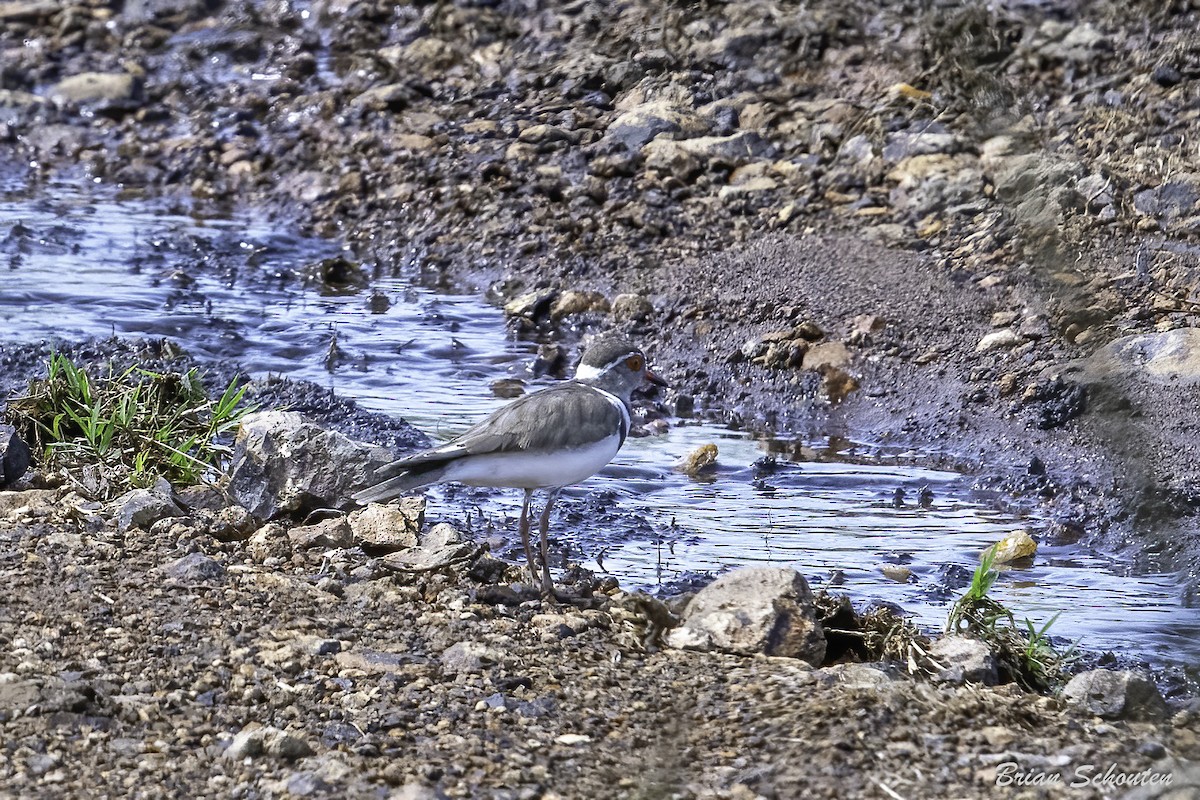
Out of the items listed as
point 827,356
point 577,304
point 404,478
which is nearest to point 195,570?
point 404,478

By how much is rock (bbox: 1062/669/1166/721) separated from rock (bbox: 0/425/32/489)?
4.34 m

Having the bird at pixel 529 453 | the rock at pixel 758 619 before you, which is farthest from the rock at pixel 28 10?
the rock at pixel 758 619

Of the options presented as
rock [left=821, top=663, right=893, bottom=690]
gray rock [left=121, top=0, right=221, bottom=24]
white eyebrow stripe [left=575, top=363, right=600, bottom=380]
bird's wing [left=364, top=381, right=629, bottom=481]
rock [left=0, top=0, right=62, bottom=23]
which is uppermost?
gray rock [left=121, top=0, right=221, bottom=24]

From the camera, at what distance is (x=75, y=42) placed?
15.5m

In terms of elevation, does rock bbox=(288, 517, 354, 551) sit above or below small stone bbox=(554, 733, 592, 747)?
above

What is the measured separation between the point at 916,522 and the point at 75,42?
1185cm

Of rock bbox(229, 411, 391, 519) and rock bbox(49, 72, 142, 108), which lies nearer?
rock bbox(229, 411, 391, 519)

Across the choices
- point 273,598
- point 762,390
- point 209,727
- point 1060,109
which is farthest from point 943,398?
point 209,727

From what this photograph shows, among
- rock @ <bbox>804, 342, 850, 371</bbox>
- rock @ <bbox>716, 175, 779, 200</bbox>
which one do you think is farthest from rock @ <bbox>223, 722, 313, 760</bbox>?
rock @ <bbox>716, 175, 779, 200</bbox>

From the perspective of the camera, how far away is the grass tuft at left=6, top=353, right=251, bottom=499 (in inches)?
257

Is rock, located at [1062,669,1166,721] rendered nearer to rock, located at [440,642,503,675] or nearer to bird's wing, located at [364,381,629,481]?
rock, located at [440,642,503,675]

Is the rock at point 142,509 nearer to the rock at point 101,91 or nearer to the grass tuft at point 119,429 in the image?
the grass tuft at point 119,429

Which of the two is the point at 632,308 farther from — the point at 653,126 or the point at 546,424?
the point at 546,424

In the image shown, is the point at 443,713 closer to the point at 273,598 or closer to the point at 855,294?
the point at 273,598
